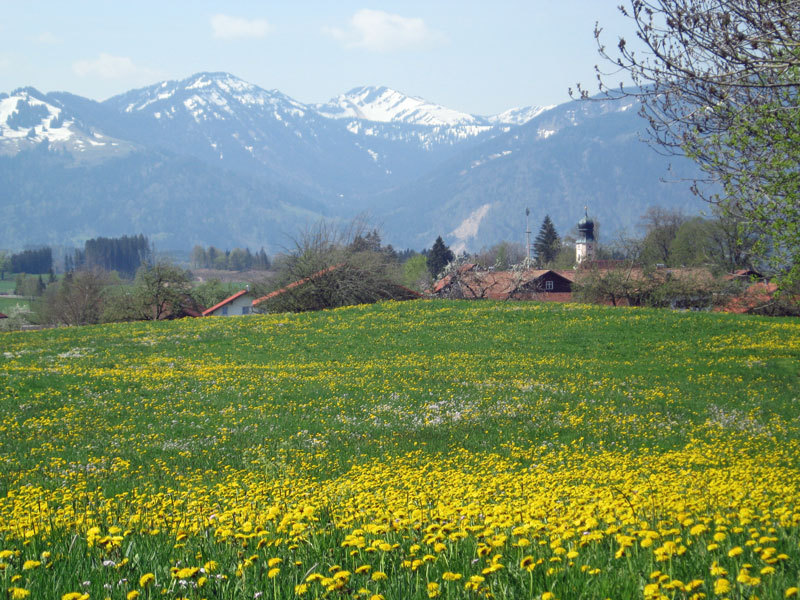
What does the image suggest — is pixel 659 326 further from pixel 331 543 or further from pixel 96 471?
pixel 331 543

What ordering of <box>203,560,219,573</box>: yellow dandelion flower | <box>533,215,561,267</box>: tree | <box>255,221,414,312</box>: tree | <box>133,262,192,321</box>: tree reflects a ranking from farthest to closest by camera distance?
1. <box>533,215,561,267</box>: tree
2. <box>133,262,192,321</box>: tree
3. <box>255,221,414,312</box>: tree
4. <box>203,560,219,573</box>: yellow dandelion flower

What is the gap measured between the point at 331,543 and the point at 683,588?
258cm

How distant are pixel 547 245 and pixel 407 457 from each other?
115 m

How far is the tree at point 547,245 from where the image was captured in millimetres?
122744

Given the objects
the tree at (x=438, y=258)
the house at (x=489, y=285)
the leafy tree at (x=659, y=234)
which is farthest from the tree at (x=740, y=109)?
the tree at (x=438, y=258)

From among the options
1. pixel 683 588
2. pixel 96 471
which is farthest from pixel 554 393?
pixel 683 588

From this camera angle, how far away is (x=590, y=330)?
3556 cm

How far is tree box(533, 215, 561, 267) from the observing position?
123 m

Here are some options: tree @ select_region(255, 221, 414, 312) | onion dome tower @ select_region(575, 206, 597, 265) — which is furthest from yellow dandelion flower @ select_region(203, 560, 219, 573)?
onion dome tower @ select_region(575, 206, 597, 265)

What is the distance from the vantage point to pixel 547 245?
4906 inches

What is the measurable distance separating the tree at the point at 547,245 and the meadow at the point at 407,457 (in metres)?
82.0

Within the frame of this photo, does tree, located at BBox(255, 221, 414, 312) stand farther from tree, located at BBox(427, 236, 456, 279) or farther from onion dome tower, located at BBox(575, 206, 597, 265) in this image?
onion dome tower, located at BBox(575, 206, 597, 265)

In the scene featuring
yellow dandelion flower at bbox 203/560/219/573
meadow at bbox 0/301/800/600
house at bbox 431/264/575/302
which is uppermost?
house at bbox 431/264/575/302

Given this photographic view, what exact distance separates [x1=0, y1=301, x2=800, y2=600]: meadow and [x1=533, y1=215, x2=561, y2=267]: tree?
269ft
